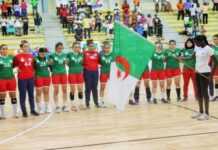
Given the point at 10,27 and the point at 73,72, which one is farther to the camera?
the point at 10,27

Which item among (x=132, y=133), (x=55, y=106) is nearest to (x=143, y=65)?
(x=132, y=133)

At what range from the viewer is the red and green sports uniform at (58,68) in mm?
10430

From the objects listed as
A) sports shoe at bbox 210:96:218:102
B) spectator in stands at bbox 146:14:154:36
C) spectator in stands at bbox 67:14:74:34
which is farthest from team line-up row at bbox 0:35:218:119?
spectator in stands at bbox 67:14:74:34

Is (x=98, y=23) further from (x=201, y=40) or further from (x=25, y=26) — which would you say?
(x=201, y=40)

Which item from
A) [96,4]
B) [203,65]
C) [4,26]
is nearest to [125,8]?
[96,4]

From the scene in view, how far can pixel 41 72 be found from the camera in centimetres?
1030

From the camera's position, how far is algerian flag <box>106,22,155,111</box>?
22.6 ft

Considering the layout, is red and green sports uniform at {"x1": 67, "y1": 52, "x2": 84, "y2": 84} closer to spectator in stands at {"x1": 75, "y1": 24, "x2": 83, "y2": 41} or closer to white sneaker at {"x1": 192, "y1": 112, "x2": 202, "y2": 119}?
white sneaker at {"x1": 192, "y1": 112, "x2": 202, "y2": 119}

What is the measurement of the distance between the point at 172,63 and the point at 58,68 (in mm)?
2594

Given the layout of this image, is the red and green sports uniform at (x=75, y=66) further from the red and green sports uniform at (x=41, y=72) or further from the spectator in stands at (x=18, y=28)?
the spectator in stands at (x=18, y=28)

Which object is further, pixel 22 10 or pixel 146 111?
pixel 22 10

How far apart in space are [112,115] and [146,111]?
756 millimetres

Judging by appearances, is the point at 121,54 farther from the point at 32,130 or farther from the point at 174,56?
the point at 174,56

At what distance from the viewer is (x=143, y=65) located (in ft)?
22.7
